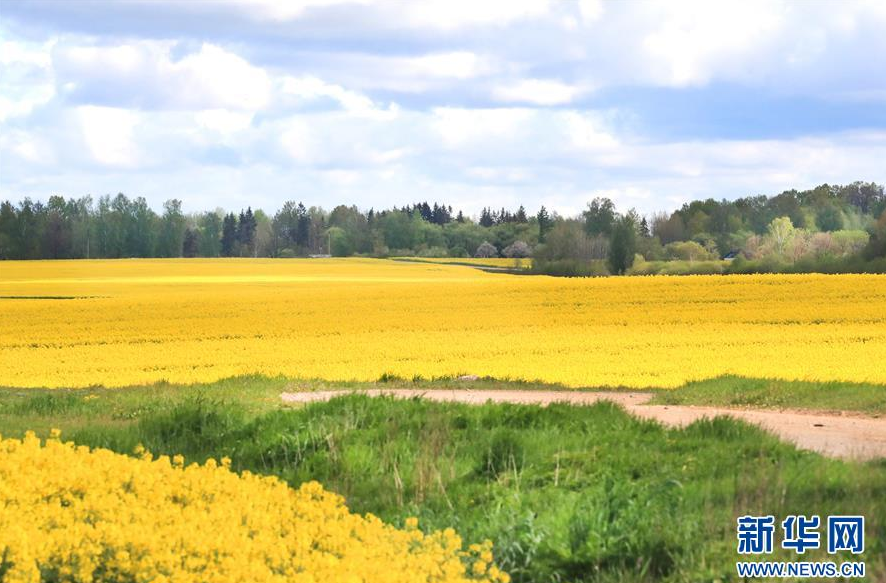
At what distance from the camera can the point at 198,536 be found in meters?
7.32

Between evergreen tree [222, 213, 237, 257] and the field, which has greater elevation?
evergreen tree [222, 213, 237, 257]

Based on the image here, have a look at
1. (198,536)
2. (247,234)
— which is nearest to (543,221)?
(247,234)

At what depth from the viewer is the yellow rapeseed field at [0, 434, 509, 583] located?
22.3 feet

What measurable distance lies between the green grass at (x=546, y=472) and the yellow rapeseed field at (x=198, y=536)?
68 cm

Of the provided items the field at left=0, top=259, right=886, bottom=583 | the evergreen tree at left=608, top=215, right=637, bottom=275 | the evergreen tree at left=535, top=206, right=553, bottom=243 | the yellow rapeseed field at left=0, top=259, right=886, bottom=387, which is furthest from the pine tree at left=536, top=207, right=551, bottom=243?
the field at left=0, top=259, right=886, bottom=583

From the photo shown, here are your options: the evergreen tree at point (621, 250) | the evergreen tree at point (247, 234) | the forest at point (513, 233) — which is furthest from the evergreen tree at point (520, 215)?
the evergreen tree at point (621, 250)

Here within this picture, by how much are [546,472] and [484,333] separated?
24.4m

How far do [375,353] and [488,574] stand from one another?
22.2 m

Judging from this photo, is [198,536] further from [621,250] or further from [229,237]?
[229,237]

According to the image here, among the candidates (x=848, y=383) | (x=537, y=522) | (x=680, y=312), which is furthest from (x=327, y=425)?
(x=680, y=312)

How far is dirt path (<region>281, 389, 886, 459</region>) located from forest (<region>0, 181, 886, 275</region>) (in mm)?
47913

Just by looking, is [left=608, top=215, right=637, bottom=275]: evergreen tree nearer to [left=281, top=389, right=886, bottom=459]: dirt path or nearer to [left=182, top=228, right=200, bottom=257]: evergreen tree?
[left=281, top=389, right=886, bottom=459]: dirt path

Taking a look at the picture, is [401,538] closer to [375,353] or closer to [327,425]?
[327,425]

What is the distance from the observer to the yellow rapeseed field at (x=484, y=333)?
26219 millimetres
